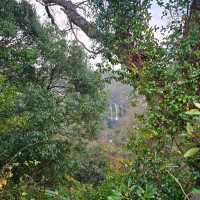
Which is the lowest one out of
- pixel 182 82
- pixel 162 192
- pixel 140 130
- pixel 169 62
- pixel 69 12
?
pixel 162 192

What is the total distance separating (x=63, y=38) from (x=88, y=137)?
11.5ft

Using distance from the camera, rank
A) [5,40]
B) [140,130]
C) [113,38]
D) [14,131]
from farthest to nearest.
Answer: [5,40] < [14,131] < [113,38] < [140,130]

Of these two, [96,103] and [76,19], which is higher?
[76,19]

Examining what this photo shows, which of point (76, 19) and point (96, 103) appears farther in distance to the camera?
point (96, 103)

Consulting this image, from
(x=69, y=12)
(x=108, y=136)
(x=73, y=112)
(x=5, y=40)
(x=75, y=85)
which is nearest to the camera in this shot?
(x=69, y=12)

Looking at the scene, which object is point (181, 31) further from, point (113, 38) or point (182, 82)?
point (182, 82)

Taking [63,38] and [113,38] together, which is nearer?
[113,38]

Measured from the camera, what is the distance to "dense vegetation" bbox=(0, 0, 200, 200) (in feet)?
16.3

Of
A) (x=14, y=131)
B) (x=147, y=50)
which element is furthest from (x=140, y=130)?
(x=14, y=131)

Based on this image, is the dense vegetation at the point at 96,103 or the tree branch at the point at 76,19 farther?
the tree branch at the point at 76,19

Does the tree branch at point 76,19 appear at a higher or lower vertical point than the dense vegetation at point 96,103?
higher

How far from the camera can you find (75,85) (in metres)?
15.7

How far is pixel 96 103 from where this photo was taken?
15516 mm

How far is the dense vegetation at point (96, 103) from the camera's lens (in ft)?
16.3
